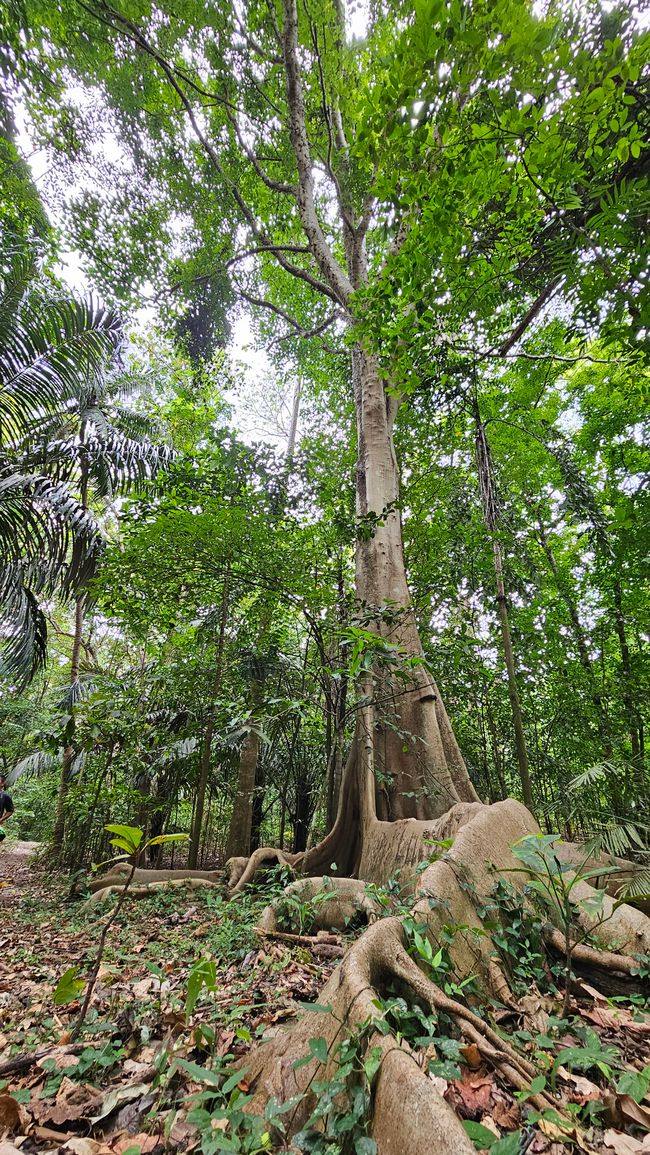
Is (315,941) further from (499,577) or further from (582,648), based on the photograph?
(582,648)

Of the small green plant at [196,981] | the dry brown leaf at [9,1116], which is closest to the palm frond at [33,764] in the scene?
the dry brown leaf at [9,1116]

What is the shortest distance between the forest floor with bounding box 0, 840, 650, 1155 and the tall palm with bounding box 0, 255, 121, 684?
5785 millimetres

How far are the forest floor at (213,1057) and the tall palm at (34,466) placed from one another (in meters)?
5.79

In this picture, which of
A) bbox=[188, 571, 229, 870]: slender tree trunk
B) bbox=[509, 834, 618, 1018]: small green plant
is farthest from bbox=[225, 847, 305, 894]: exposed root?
bbox=[509, 834, 618, 1018]: small green plant

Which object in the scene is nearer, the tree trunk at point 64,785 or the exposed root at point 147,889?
the exposed root at point 147,889

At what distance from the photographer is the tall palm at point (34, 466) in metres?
7.62

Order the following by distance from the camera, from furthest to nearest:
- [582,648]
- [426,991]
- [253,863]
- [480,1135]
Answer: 1. [582,648]
2. [253,863]
3. [426,991]
4. [480,1135]

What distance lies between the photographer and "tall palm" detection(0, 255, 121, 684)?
25.0 ft

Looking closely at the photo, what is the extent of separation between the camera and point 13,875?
10.4 m

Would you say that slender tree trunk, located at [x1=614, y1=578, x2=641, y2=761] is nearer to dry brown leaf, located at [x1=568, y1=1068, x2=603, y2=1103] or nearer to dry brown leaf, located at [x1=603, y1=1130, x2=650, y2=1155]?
dry brown leaf, located at [x1=568, y1=1068, x2=603, y2=1103]

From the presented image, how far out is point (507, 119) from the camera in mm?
2998

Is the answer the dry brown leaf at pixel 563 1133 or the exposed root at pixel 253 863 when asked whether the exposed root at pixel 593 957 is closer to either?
the dry brown leaf at pixel 563 1133

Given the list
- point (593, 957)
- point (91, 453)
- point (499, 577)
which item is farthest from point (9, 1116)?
point (91, 453)

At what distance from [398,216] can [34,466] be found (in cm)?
769
